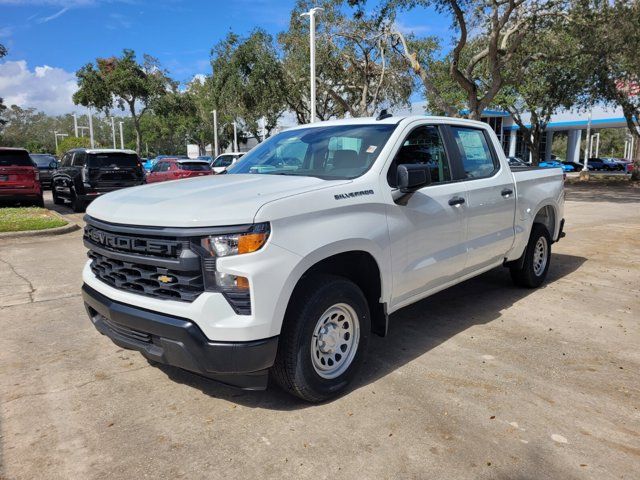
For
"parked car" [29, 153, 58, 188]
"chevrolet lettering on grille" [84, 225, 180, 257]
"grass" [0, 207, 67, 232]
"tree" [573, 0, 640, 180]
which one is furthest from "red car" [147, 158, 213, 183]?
"chevrolet lettering on grille" [84, 225, 180, 257]

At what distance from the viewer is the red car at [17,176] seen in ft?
43.9

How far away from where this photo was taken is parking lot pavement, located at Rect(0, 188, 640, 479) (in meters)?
2.84

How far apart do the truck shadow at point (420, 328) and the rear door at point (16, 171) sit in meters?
11.9

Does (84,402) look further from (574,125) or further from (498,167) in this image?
(574,125)

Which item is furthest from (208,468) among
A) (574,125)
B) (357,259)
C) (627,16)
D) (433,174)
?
(574,125)

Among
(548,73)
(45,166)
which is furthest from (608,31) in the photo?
(45,166)

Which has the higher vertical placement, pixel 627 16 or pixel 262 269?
pixel 627 16

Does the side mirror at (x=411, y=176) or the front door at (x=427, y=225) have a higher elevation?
the side mirror at (x=411, y=176)

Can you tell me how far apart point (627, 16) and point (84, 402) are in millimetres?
18940

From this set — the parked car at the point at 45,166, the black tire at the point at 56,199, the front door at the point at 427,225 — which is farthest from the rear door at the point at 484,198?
the parked car at the point at 45,166

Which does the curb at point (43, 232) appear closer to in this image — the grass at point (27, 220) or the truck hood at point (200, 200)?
the grass at point (27, 220)

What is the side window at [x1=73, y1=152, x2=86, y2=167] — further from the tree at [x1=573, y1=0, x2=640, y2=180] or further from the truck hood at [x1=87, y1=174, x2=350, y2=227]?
the tree at [x1=573, y1=0, x2=640, y2=180]

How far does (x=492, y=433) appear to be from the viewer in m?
3.12

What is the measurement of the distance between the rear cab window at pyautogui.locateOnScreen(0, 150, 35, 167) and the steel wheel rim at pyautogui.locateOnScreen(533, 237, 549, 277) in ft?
43.1
